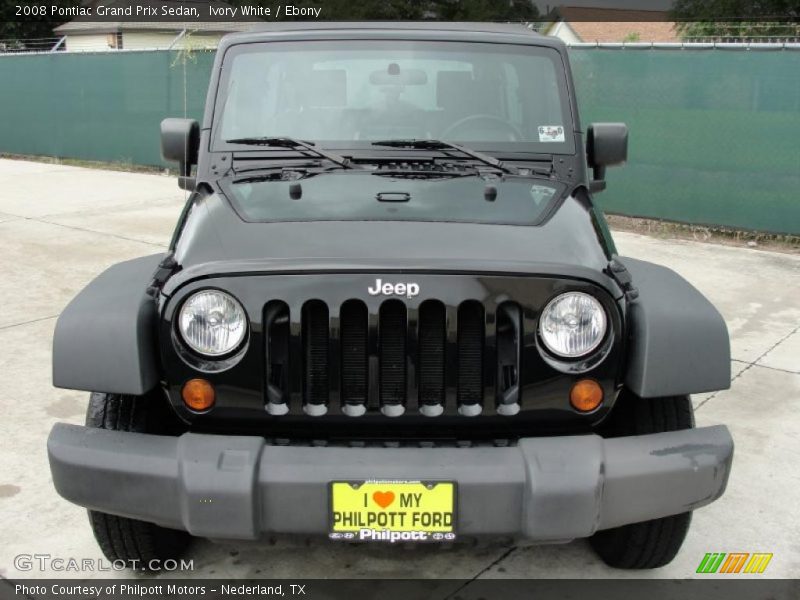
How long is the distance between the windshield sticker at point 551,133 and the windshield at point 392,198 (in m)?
0.33

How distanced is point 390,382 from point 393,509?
38cm

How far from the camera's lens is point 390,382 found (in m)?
2.60

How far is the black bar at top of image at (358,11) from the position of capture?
4062 centimetres

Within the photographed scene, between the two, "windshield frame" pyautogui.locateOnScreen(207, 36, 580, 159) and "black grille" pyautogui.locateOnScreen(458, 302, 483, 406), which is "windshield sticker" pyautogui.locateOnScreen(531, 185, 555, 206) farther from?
"black grille" pyautogui.locateOnScreen(458, 302, 483, 406)

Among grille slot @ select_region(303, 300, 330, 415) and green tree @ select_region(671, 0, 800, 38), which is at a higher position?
green tree @ select_region(671, 0, 800, 38)

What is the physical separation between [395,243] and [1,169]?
14843 mm

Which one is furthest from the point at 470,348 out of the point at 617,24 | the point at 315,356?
the point at 617,24

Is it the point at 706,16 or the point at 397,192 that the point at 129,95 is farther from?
the point at 706,16

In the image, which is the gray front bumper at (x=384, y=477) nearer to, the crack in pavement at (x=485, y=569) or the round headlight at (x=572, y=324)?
the round headlight at (x=572, y=324)

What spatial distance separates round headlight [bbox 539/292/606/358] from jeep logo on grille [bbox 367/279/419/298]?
0.37 meters

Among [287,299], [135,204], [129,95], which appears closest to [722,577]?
[287,299]

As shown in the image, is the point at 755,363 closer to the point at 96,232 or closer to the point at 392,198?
the point at 392,198

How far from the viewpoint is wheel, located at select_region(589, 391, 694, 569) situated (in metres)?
2.75

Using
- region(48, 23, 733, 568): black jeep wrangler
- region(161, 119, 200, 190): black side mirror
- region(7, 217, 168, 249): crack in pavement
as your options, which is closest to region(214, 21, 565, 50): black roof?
region(161, 119, 200, 190): black side mirror
